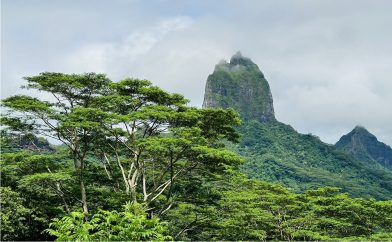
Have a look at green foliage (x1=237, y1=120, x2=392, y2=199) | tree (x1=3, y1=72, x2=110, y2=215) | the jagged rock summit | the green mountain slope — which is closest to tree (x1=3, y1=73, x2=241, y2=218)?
tree (x1=3, y1=72, x2=110, y2=215)

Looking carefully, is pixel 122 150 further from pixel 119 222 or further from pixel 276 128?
pixel 276 128

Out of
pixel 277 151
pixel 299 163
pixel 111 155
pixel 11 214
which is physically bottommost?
pixel 11 214

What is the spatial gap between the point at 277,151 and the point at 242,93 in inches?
1777

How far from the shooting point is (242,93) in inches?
7210

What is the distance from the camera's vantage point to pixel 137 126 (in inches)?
758

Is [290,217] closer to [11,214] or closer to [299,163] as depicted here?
[11,214]

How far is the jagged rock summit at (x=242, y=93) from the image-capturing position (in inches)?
A: 6895

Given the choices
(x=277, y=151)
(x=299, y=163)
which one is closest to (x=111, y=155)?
(x=299, y=163)

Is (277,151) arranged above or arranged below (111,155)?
above

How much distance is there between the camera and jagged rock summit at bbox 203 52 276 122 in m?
175

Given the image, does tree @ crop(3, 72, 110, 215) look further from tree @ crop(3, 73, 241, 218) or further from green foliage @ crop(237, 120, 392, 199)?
green foliage @ crop(237, 120, 392, 199)

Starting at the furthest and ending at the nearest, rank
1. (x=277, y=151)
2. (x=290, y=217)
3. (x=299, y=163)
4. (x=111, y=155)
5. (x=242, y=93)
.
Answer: (x=242, y=93) → (x=277, y=151) → (x=299, y=163) → (x=290, y=217) → (x=111, y=155)

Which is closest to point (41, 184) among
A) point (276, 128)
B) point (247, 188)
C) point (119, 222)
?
point (119, 222)

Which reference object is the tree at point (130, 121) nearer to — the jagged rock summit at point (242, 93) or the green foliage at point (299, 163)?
the green foliage at point (299, 163)
